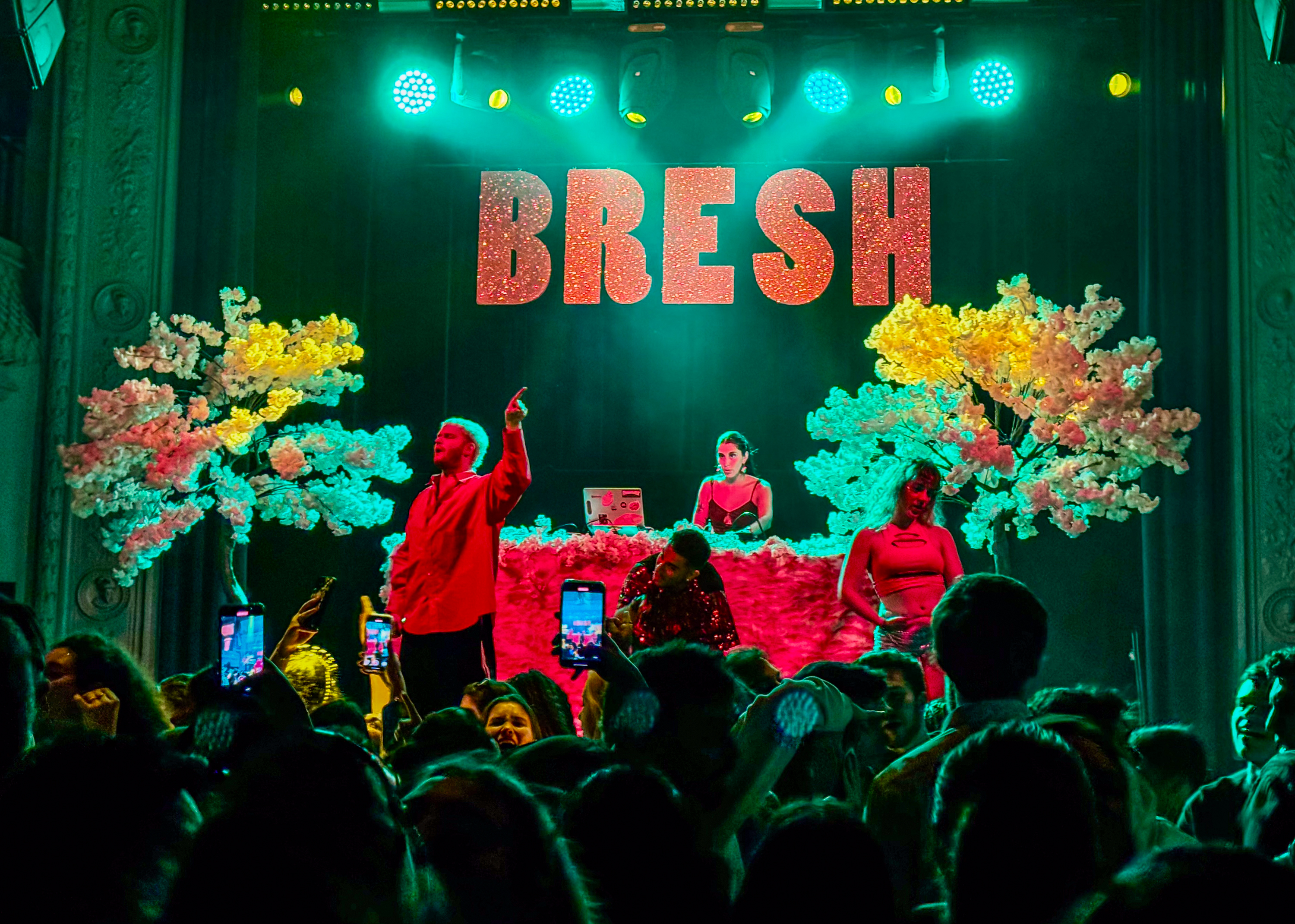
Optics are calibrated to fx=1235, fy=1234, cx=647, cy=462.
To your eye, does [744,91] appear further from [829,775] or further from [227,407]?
[829,775]

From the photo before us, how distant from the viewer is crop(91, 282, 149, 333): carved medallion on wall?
25.5ft

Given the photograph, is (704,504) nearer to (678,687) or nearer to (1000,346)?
(1000,346)

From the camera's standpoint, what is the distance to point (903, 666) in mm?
2996

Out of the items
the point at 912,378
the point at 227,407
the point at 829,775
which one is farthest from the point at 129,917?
the point at 227,407

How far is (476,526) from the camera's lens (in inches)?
242

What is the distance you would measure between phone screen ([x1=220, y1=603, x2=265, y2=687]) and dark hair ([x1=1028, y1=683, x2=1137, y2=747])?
1566 millimetres

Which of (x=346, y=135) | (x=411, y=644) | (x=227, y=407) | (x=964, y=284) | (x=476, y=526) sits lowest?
(x=411, y=644)

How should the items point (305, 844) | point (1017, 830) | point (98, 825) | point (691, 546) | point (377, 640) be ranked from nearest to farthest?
point (305, 844) < point (98, 825) < point (1017, 830) < point (691, 546) < point (377, 640)

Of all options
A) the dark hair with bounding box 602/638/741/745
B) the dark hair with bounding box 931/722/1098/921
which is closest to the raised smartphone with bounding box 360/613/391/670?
the dark hair with bounding box 602/638/741/745

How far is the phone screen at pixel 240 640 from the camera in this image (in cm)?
258

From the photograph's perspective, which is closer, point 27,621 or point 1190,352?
point 27,621

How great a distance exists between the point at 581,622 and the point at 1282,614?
18.9 ft

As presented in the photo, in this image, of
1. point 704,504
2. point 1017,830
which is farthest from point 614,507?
point 1017,830

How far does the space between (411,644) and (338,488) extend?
2151mm
